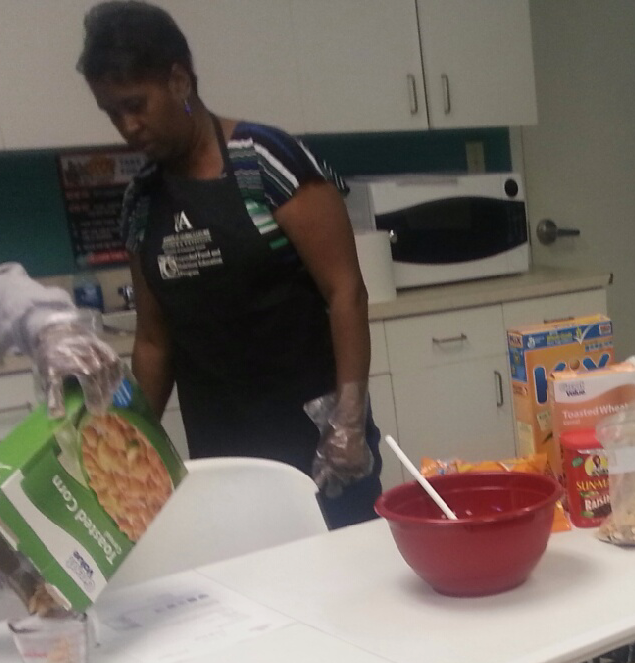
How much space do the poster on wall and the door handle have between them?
1.48 metres

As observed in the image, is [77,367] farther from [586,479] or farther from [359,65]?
[359,65]

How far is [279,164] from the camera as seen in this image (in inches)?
53.1

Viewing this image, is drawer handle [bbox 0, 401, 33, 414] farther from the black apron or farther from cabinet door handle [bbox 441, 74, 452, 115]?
cabinet door handle [bbox 441, 74, 452, 115]

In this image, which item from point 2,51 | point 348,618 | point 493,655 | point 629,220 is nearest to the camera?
point 493,655

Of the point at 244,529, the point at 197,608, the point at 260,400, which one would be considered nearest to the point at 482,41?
the point at 260,400

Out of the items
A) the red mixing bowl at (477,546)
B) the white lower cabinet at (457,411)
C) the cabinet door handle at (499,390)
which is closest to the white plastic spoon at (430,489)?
the red mixing bowl at (477,546)

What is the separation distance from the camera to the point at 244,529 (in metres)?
1.11

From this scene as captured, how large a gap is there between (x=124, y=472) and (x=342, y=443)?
728mm

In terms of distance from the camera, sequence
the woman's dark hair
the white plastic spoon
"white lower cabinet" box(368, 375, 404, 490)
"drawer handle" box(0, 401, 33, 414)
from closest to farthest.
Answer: the white plastic spoon < the woman's dark hair < "drawer handle" box(0, 401, 33, 414) < "white lower cabinet" box(368, 375, 404, 490)

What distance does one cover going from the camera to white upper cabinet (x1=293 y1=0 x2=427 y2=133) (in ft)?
7.98

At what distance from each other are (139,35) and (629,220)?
203 cm

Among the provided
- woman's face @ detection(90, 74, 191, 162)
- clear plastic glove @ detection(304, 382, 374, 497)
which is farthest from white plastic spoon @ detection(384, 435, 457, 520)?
woman's face @ detection(90, 74, 191, 162)

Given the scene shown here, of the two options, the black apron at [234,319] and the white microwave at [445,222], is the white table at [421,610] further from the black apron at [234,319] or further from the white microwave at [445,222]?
the white microwave at [445,222]

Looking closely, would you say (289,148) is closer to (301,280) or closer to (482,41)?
(301,280)
